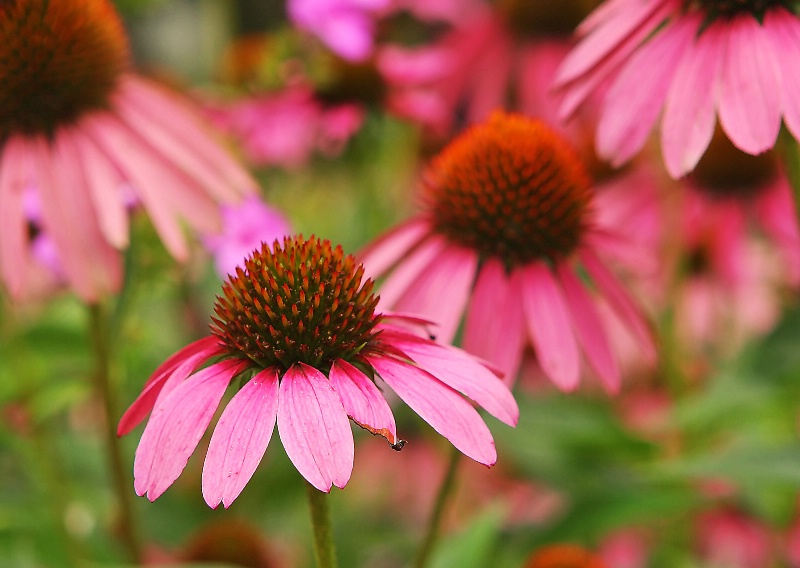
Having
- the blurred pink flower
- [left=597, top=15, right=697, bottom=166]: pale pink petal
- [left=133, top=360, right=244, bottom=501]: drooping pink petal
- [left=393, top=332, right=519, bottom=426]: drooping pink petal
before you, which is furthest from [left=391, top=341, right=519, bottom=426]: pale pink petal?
the blurred pink flower

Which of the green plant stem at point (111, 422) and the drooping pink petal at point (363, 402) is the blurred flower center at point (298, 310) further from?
Result: the green plant stem at point (111, 422)

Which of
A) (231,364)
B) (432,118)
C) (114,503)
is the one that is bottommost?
A: (114,503)

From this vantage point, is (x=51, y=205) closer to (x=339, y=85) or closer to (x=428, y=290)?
(x=428, y=290)

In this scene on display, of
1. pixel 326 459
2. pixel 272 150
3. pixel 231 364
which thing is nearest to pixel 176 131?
pixel 272 150

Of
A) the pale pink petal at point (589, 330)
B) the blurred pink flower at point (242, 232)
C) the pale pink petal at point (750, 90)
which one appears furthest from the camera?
the blurred pink flower at point (242, 232)

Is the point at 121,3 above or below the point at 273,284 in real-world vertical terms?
above

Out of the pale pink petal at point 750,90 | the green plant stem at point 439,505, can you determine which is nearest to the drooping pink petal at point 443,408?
the green plant stem at point 439,505

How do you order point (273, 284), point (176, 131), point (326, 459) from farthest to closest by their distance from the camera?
point (176, 131) < point (273, 284) < point (326, 459)
